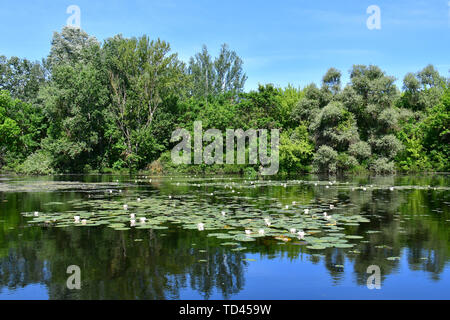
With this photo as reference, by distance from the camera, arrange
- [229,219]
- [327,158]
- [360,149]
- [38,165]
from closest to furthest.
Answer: [229,219]
[327,158]
[360,149]
[38,165]

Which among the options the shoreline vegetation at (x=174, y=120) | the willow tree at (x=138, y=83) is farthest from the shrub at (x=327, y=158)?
A: the willow tree at (x=138, y=83)

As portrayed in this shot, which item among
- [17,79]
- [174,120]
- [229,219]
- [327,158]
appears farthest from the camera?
[17,79]

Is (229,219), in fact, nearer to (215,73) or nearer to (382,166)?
(382,166)

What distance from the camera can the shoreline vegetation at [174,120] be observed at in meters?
36.6

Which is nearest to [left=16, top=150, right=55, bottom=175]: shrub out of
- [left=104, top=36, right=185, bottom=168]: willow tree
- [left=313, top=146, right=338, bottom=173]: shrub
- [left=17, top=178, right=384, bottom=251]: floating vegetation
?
[left=104, top=36, right=185, bottom=168]: willow tree

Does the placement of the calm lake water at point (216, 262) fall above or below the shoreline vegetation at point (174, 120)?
below

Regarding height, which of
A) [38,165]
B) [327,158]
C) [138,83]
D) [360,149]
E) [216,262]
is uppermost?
[138,83]

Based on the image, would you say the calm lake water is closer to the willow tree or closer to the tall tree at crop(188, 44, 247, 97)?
the willow tree

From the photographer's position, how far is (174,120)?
42875 mm

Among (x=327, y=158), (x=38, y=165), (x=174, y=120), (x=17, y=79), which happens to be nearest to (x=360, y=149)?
(x=327, y=158)

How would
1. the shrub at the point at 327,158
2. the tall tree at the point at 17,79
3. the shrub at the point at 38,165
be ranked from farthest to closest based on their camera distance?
the tall tree at the point at 17,79, the shrub at the point at 38,165, the shrub at the point at 327,158

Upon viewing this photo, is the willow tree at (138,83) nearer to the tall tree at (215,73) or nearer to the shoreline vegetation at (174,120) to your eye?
the shoreline vegetation at (174,120)

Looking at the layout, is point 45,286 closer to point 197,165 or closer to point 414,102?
point 197,165

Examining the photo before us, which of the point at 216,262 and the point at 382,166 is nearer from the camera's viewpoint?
the point at 216,262
